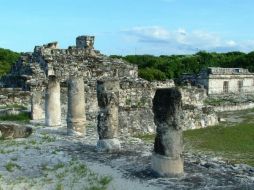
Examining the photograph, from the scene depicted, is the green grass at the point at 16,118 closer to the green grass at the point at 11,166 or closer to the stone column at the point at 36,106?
the stone column at the point at 36,106

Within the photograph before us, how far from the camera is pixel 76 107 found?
1830 centimetres

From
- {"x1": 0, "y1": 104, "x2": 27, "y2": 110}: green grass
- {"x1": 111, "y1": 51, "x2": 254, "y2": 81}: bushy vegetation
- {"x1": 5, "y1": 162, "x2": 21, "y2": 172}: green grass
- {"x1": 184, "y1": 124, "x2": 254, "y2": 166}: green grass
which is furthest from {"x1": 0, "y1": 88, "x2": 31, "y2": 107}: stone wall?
{"x1": 111, "y1": 51, "x2": 254, "y2": 81}: bushy vegetation

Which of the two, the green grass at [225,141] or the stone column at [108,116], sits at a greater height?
the stone column at [108,116]

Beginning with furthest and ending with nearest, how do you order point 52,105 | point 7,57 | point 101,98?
point 7,57 → point 52,105 → point 101,98

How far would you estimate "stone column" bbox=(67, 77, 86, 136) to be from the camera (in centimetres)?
1812

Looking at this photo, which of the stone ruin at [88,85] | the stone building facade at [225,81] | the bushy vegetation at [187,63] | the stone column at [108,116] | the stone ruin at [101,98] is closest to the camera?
the stone ruin at [101,98]

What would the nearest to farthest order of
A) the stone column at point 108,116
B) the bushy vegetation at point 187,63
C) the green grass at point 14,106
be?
the stone column at point 108,116, the green grass at point 14,106, the bushy vegetation at point 187,63

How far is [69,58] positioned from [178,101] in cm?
1850

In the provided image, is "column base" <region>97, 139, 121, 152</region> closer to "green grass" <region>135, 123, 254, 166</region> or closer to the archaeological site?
the archaeological site

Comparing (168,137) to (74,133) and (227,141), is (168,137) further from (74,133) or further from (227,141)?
(227,141)

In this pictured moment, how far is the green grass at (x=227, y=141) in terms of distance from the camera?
1762 centimetres

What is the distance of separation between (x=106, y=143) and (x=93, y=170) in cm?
250

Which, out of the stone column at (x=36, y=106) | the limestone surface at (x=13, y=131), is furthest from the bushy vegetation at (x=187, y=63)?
the limestone surface at (x=13, y=131)

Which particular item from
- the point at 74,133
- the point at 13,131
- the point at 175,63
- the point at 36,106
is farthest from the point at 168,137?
the point at 175,63
